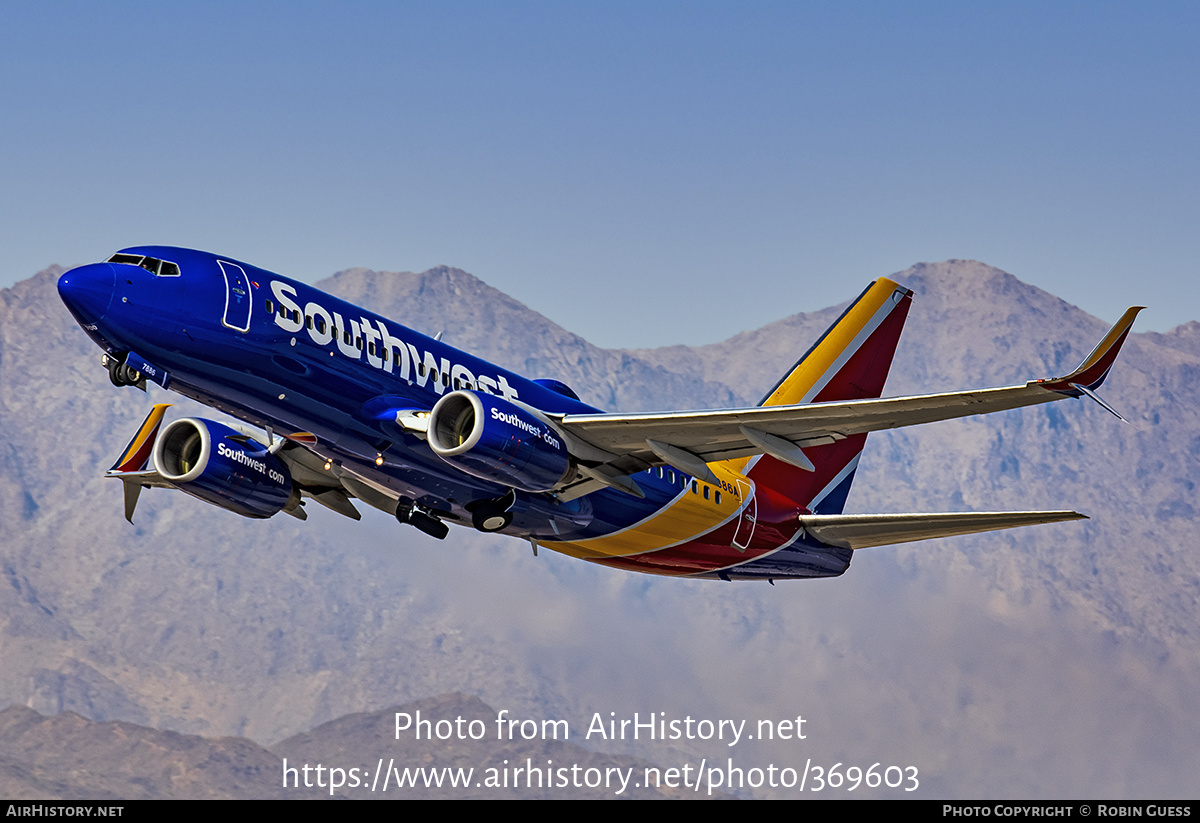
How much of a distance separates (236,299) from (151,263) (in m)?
1.95

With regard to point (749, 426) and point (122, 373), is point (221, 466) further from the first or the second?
point (749, 426)

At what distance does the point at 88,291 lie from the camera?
101 feet

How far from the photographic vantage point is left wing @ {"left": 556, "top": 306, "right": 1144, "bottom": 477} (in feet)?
105

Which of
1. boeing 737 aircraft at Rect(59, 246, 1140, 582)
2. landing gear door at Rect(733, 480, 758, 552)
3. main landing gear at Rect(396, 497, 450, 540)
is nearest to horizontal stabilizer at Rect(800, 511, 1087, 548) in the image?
boeing 737 aircraft at Rect(59, 246, 1140, 582)

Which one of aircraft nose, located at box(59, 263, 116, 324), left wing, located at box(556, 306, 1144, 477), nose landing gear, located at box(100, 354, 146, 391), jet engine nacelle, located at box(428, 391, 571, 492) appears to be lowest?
nose landing gear, located at box(100, 354, 146, 391)

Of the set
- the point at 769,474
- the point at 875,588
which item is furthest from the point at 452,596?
the point at 769,474

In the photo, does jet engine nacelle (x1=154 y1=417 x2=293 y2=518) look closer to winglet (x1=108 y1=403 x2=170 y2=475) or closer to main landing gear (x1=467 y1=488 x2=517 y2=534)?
winglet (x1=108 y1=403 x2=170 y2=475)

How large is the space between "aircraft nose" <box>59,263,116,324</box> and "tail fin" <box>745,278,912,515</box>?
2197cm

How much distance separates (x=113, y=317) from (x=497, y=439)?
28.6 feet

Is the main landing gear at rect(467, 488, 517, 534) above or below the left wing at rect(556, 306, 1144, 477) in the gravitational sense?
below

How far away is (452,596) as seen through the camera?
A: 171375 mm

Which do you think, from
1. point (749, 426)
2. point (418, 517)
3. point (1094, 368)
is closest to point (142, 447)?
point (418, 517)
